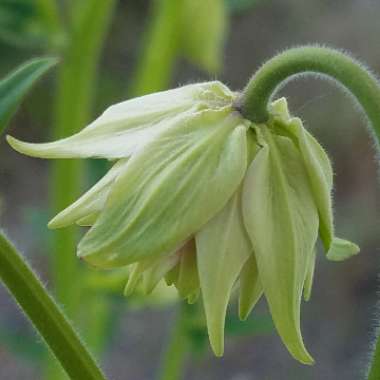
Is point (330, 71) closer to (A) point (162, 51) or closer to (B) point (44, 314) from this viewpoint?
(B) point (44, 314)

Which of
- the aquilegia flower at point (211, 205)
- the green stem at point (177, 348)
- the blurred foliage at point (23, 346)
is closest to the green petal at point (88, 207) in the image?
the aquilegia flower at point (211, 205)

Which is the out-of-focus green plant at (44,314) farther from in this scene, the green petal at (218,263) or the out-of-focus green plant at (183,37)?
the out-of-focus green plant at (183,37)

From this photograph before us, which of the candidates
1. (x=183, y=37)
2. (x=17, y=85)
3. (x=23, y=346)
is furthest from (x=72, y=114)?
(x=17, y=85)

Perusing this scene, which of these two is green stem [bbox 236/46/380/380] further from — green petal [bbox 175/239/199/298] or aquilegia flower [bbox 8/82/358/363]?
green petal [bbox 175/239/199/298]

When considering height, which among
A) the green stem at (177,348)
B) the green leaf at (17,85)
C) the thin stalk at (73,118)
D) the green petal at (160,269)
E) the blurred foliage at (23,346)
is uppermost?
the green leaf at (17,85)

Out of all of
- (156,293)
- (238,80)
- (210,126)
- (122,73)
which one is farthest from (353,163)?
(210,126)

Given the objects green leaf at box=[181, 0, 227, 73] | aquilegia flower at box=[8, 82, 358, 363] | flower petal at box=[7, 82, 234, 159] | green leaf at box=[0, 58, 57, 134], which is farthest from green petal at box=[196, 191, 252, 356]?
green leaf at box=[181, 0, 227, 73]

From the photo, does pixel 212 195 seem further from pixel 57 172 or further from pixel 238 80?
pixel 238 80
